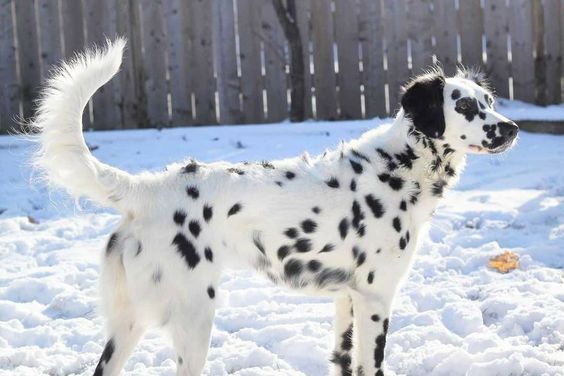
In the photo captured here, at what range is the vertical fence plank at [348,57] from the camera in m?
11.7

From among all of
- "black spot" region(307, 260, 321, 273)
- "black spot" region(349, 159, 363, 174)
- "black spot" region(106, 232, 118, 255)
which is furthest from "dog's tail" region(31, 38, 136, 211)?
"black spot" region(349, 159, 363, 174)

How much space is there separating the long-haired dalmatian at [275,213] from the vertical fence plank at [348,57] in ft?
21.5

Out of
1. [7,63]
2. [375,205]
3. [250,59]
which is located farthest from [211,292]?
[7,63]

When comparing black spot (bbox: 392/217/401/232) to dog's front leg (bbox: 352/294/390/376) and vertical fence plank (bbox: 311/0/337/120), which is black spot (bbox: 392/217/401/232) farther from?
vertical fence plank (bbox: 311/0/337/120)

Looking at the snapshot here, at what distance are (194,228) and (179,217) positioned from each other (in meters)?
0.09

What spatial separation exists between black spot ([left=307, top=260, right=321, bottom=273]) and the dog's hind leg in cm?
41

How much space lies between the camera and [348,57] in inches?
464

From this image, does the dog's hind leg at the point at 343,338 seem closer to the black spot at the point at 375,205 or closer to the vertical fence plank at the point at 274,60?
the black spot at the point at 375,205

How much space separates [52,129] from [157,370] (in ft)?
5.35

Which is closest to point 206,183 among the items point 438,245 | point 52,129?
point 52,129

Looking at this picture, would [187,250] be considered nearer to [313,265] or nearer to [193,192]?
[193,192]

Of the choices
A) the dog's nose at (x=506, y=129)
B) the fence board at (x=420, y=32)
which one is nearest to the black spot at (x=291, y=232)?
the dog's nose at (x=506, y=129)

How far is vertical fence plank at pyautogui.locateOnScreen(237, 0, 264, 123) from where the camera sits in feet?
38.6

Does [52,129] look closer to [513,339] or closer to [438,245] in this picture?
[513,339]
